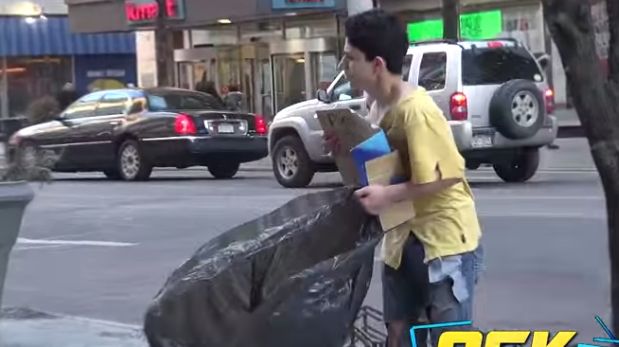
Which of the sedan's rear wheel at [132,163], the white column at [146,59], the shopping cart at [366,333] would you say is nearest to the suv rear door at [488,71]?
the sedan's rear wheel at [132,163]

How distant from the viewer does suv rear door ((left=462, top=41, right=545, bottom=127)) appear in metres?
15.3

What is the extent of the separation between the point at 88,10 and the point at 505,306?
91.1 feet

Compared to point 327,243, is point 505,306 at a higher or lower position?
lower

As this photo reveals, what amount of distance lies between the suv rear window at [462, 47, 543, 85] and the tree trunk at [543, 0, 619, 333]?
11.2 metres

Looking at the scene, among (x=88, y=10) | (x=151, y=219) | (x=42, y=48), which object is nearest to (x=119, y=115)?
(x=151, y=219)

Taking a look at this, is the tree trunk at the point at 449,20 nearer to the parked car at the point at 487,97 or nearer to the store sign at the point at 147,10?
the parked car at the point at 487,97

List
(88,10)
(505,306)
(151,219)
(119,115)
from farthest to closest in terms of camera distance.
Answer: (88,10) → (119,115) → (151,219) → (505,306)

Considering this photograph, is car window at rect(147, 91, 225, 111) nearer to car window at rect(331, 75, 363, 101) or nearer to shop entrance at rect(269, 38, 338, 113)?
car window at rect(331, 75, 363, 101)

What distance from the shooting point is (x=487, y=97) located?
15.4 m

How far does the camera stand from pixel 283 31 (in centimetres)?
3164

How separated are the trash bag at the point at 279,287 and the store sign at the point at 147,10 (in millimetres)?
25567

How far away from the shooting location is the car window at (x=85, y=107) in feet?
68.6

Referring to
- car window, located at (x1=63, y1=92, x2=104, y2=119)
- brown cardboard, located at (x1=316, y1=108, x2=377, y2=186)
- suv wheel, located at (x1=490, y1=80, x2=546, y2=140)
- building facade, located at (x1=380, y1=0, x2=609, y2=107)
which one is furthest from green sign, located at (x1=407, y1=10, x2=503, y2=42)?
brown cardboard, located at (x1=316, y1=108, x2=377, y2=186)

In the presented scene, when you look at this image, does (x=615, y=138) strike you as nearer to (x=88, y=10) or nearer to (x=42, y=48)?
(x=88, y=10)
